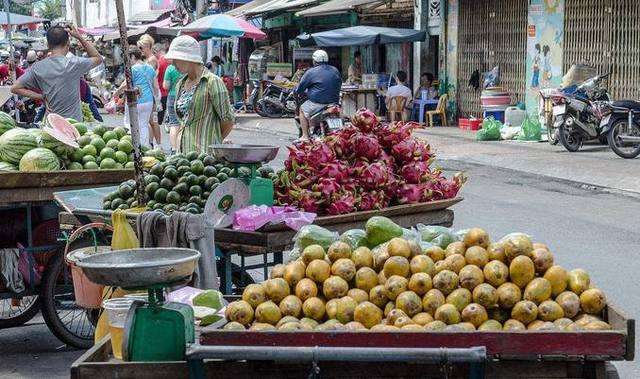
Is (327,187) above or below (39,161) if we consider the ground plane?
below

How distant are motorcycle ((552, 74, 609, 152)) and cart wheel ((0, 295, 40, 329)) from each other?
41.5ft

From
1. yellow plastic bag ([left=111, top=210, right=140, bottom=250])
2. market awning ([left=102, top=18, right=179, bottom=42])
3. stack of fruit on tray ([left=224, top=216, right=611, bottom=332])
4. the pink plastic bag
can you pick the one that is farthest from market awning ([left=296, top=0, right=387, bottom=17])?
stack of fruit on tray ([left=224, top=216, right=611, bottom=332])

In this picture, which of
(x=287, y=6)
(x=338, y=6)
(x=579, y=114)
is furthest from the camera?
(x=287, y=6)

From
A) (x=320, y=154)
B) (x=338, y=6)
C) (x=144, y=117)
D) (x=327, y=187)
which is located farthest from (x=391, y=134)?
(x=338, y=6)

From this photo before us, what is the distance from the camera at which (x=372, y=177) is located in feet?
20.9

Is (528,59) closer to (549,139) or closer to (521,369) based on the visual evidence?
(549,139)

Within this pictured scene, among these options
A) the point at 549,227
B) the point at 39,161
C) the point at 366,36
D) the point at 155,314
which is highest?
the point at 366,36

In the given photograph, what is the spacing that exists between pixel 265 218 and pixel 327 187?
0.61 metres

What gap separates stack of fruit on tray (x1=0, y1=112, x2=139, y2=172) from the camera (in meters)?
7.05

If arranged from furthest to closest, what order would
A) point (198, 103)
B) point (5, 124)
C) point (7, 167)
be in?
point (198, 103)
point (5, 124)
point (7, 167)

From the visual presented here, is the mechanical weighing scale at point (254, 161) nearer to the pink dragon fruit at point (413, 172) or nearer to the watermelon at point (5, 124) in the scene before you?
the pink dragon fruit at point (413, 172)

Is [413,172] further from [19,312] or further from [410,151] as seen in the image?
[19,312]

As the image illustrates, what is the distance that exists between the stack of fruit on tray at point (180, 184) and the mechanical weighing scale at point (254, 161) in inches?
4.1

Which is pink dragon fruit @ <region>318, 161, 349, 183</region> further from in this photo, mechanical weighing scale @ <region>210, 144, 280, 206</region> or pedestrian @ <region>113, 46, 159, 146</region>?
pedestrian @ <region>113, 46, 159, 146</region>
